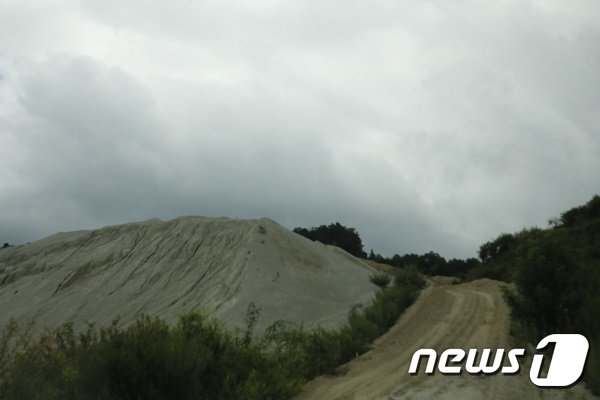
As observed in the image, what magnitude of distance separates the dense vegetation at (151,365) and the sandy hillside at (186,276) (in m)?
10.2

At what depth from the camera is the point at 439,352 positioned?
17.2 meters

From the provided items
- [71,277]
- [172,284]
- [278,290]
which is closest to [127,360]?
[278,290]

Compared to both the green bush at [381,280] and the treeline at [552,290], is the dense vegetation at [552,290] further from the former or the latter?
the green bush at [381,280]

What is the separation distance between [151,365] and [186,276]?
76.0 feet

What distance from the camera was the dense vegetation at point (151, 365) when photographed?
10.7 meters

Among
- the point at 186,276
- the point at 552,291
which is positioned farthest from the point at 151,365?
the point at 186,276

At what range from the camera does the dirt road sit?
13.1 meters

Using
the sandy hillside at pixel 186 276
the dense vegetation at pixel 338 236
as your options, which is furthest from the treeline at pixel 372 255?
the sandy hillside at pixel 186 276

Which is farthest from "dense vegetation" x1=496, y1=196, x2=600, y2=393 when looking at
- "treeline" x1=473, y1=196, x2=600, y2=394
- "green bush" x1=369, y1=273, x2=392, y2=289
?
"green bush" x1=369, y1=273, x2=392, y2=289

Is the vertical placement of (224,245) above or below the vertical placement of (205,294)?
above

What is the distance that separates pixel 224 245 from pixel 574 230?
20.7 metres

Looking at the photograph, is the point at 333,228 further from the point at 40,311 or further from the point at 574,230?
the point at 40,311

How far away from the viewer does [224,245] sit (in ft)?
121

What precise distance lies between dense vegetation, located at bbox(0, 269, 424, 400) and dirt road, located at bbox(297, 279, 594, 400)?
933mm
